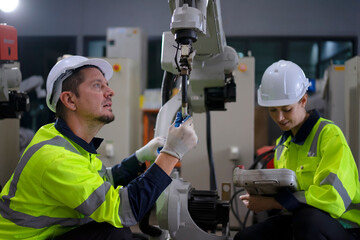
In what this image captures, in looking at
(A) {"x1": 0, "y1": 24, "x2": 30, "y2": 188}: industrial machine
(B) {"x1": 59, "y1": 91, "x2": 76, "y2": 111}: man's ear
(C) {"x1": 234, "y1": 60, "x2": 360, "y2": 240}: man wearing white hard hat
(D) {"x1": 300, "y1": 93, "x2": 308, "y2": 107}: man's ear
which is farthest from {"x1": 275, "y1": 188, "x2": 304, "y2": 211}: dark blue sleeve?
(A) {"x1": 0, "y1": 24, "x2": 30, "y2": 188}: industrial machine

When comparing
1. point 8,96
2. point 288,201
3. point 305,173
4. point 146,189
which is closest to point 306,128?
point 305,173

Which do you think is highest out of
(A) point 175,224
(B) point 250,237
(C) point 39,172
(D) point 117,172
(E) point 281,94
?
(E) point 281,94

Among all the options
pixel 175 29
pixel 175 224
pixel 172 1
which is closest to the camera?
pixel 175 29

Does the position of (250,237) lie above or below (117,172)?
below

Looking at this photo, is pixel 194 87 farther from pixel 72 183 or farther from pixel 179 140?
pixel 72 183

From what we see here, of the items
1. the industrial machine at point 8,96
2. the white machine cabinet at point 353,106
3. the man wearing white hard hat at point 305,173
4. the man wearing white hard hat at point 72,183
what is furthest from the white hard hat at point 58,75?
the white machine cabinet at point 353,106

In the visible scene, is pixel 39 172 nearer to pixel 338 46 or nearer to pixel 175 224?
pixel 175 224

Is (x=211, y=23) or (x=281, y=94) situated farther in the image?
(x=281, y=94)

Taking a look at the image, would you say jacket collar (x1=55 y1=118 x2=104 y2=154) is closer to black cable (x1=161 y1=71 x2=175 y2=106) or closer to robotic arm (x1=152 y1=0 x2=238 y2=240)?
robotic arm (x1=152 y1=0 x2=238 y2=240)

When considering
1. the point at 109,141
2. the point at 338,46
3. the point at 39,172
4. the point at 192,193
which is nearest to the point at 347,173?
the point at 192,193

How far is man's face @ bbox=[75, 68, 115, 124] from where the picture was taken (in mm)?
1444

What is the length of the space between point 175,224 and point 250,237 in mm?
480

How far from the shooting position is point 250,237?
1.73 m

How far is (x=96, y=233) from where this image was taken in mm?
1287
